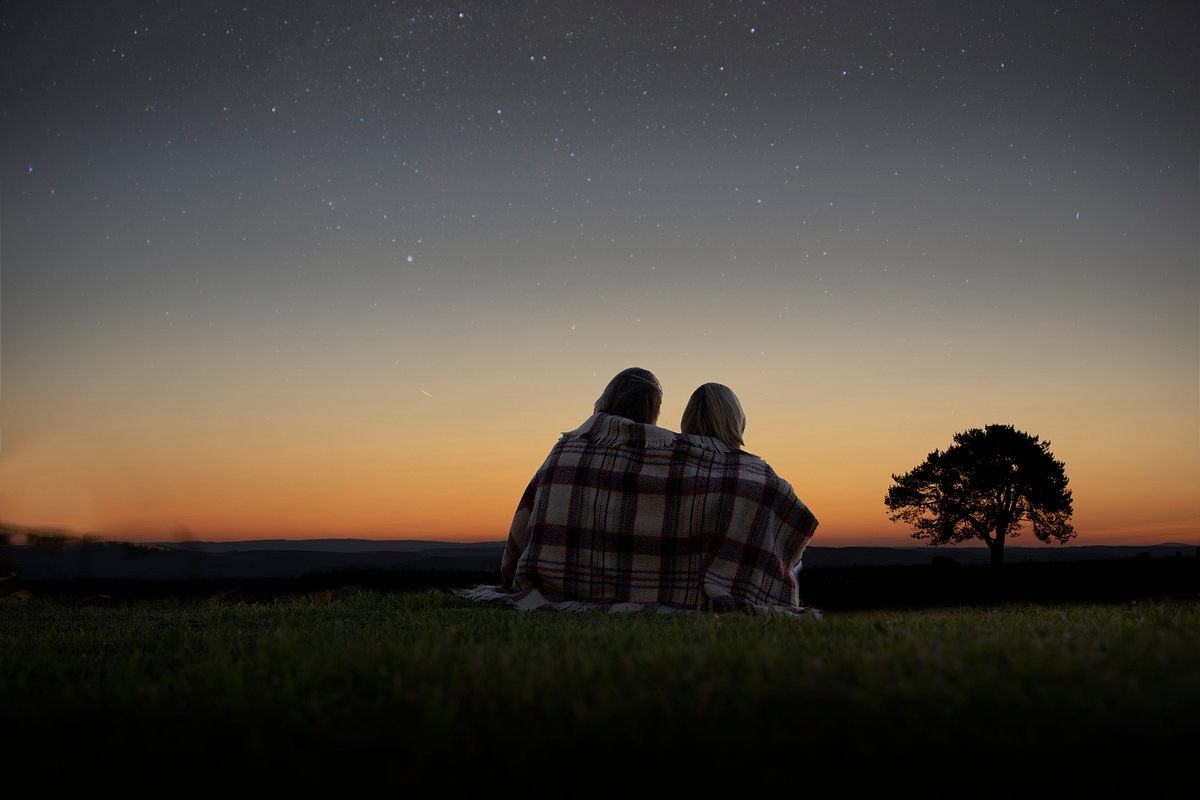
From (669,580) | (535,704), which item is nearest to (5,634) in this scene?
(669,580)

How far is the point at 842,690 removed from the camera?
288cm

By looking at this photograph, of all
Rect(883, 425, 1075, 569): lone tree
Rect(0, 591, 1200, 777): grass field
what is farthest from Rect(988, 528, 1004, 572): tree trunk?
Rect(0, 591, 1200, 777): grass field

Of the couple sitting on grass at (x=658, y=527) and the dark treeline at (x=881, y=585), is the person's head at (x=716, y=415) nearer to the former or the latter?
the couple sitting on grass at (x=658, y=527)

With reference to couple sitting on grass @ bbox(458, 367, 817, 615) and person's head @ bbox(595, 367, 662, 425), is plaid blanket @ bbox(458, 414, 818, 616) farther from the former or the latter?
person's head @ bbox(595, 367, 662, 425)

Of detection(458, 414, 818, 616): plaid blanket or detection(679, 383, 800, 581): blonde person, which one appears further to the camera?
detection(679, 383, 800, 581): blonde person

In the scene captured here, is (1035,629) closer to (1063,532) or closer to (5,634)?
(5,634)

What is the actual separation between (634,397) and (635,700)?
6293mm

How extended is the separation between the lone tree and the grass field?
3399cm

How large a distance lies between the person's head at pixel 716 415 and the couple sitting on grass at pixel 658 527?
0.08ft

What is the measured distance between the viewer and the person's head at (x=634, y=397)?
909cm

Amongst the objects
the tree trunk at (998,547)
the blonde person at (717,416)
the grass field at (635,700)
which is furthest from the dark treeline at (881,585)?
the tree trunk at (998,547)

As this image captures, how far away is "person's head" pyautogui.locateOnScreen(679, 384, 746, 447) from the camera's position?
891 cm

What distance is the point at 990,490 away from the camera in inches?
1427

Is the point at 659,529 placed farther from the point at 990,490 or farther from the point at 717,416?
the point at 990,490
